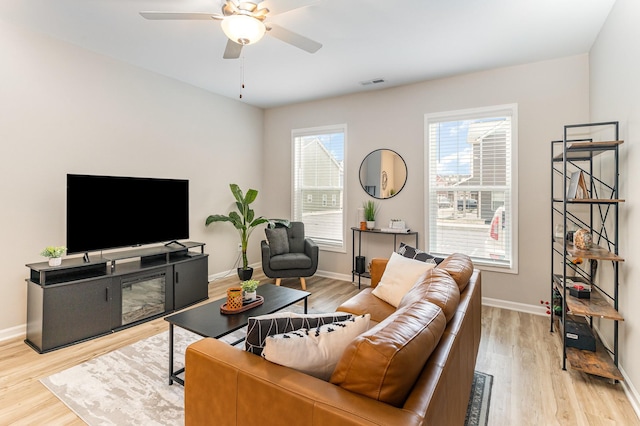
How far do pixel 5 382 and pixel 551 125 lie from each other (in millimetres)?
5388

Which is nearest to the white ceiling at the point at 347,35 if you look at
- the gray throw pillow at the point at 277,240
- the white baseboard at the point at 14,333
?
the gray throw pillow at the point at 277,240

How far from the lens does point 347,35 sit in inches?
122

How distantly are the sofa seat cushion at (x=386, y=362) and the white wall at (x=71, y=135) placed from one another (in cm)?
347

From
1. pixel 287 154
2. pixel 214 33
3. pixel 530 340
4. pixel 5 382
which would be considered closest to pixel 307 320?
pixel 5 382

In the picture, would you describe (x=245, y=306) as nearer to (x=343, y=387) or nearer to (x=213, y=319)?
(x=213, y=319)

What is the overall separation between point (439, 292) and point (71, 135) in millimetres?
3778

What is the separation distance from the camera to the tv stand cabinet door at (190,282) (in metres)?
3.74

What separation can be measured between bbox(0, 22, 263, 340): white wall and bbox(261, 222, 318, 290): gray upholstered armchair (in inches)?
38.7

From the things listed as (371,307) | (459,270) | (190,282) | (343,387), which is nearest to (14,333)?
(190,282)

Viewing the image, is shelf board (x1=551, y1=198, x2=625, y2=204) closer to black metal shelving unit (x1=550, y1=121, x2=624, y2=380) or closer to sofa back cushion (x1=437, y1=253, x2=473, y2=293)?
black metal shelving unit (x1=550, y1=121, x2=624, y2=380)

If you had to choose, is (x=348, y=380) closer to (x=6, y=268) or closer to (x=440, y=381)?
(x=440, y=381)

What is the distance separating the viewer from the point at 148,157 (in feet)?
13.4

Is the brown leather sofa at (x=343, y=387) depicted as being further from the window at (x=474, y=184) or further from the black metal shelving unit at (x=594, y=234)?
the window at (x=474, y=184)

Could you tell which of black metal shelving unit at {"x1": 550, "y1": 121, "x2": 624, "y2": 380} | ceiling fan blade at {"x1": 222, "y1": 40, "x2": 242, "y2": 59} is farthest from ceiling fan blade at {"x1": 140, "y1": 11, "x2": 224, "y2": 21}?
black metal shelving unit at {"x1": 550, "y1": 121, "x2": 624, "y2": 380}
